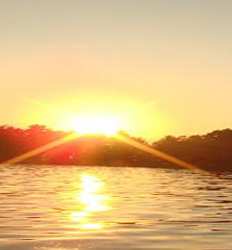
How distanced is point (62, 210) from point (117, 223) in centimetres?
715

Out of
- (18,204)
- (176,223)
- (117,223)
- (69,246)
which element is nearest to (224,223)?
(176,223)

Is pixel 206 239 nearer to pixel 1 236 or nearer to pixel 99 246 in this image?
pixel 99 246

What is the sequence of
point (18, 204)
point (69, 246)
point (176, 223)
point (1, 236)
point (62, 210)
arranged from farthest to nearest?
point (18, 204) → point (62, 210) → point (176, 223) → point (1, 236) → point (69, 246)

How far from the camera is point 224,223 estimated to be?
2842 centimetres

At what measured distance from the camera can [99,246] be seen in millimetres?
20656

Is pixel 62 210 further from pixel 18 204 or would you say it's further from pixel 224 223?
pixel 224 223

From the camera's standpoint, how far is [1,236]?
2256 centimetres

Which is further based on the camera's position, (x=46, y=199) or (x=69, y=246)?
(x=46, y=199)

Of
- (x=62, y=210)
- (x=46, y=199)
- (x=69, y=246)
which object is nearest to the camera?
(x=69, y=246)

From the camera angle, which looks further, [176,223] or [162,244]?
A: [176,223]

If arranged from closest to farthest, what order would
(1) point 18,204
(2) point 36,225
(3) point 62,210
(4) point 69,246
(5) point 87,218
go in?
(4) point 69,246, (2) point 36,225, (5) point 87,218, (3) point 62,210, (1) point 18,204

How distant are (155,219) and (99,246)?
9149mm

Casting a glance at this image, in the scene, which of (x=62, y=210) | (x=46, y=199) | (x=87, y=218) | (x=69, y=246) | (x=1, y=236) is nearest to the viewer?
(x=69, y=246)

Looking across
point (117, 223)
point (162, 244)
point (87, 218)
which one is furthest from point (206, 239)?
point (87, 218)
